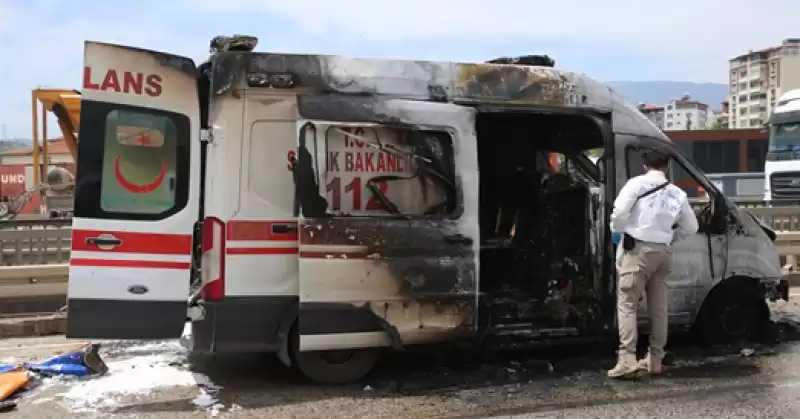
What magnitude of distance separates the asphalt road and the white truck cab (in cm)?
1437

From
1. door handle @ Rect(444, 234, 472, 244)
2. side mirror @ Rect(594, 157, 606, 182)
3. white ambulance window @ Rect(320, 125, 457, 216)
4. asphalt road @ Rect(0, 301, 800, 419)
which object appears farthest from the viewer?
side mirror @ Rect(594, 157, 606, 182)

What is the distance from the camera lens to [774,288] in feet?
21.5

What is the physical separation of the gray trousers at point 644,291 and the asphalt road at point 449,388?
0.29 metres

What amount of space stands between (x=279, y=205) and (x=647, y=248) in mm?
2702

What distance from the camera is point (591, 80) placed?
599 cm

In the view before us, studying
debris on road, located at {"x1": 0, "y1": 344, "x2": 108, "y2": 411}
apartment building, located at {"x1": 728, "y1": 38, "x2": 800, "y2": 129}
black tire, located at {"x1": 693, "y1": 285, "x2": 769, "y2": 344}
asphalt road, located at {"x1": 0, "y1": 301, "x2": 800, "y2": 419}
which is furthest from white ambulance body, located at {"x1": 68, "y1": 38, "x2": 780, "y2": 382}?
apartment building, located at {"x1": 728, "y1": 38, "x2": 800, "y2": 129}

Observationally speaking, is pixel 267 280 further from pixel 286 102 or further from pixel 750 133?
pixel 750 133

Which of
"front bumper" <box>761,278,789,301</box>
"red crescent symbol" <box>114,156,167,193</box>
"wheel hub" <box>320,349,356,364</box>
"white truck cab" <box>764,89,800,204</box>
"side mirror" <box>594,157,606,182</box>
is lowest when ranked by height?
"wheel hub" <box>320,349,356,364</box>

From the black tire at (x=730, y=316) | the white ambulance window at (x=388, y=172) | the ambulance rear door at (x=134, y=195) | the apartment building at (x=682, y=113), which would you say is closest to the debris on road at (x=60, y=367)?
the ambulance rear door at (x=134, y=195)

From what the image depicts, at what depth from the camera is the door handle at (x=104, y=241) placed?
496cm

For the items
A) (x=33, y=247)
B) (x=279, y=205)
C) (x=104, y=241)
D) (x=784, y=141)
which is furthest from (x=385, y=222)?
(x=784, y=141)

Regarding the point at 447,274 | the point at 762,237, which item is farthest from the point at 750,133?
the point at 447,274

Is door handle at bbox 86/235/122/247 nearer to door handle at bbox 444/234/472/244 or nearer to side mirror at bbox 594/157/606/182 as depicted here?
door handle at bbox 444/234/472/244

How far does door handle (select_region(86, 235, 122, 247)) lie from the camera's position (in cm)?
496
